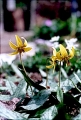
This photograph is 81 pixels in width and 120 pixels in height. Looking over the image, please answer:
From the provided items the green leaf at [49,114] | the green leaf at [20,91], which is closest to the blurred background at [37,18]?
the green leaf at [20,91]

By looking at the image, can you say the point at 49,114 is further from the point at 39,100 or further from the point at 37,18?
the point at 37,18

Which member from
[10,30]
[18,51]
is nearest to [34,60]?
[18,51]

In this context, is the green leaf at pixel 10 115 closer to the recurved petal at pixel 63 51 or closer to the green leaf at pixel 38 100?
the green leaf at pixel 38 100

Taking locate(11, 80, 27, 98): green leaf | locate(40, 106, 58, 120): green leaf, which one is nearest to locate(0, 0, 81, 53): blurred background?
locate(11, 80, 27, 98): green leaf

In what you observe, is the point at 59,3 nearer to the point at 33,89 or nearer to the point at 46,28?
the point at 46,28

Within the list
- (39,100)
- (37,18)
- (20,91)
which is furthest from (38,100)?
(37,18)
